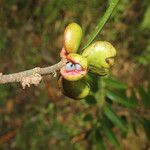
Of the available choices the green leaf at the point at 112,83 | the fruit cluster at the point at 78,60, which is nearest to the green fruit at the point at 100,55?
the fruit cluster at the point at 78,60

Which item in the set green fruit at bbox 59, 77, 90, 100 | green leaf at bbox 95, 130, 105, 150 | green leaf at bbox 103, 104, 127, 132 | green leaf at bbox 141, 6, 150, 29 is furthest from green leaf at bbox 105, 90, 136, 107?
green leaf at bbox 141, 6, 150, 29

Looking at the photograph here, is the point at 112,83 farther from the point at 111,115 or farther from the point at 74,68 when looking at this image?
the point at 74,68

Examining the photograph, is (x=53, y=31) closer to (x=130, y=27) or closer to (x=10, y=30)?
(x=10, y=30)

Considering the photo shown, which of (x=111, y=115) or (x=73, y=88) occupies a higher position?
(x=73, y=88)

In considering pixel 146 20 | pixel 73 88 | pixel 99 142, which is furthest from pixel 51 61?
pixel 73 88

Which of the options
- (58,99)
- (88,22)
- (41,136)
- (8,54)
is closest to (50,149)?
(41,136)

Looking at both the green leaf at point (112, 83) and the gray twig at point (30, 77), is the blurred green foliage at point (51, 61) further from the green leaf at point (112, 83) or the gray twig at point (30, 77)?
the gray twig at point (30, 77)

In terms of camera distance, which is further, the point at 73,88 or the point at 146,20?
the point at 146,20

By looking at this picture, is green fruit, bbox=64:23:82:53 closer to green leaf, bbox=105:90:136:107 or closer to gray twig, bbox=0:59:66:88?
gray twig, bbox=0:59:66:88
